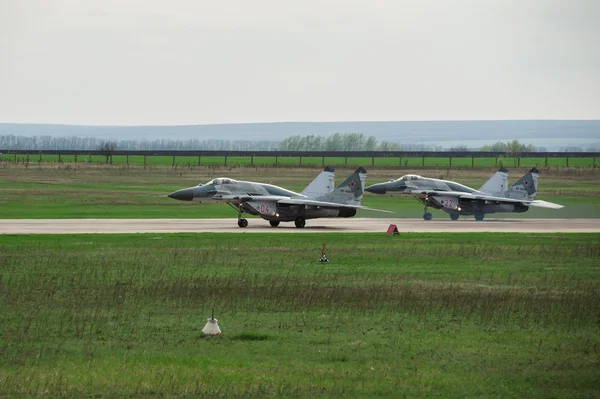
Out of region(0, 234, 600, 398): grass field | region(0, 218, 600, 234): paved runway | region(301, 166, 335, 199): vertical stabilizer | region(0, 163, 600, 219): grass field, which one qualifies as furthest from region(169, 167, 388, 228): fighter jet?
region(0, 234, 600, 398): grass field

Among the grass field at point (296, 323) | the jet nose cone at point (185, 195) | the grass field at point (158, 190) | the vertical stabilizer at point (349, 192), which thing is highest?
the vertical stabilizer at point (349, 192)

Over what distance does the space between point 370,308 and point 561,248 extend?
19.0 metres

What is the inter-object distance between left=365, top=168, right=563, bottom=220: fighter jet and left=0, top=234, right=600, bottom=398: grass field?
25496 mm

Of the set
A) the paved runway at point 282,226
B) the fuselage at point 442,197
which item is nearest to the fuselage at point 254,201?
the paved runway at point 282,226

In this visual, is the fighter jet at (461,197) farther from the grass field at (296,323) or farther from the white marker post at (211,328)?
the white marker post at (211,328)

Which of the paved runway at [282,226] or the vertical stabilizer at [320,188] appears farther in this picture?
the vertical stabilizer at [320,188]

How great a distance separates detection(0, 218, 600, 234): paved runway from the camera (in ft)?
166

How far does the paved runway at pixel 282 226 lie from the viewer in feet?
166

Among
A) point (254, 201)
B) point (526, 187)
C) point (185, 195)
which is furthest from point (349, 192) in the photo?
point (526, 187)

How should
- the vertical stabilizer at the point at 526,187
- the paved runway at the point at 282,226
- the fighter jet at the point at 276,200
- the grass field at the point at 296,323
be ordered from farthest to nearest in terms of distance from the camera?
the vertical stabilizer at the point at 526,187 < the fighter jet at the point at 276,200 < the paved runway at the point at 282,226 < the grass field at the point at 296,323

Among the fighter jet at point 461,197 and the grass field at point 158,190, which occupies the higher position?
the fighter jet at point 461,197

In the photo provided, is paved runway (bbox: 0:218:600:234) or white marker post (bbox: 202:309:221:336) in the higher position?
white marker post (bbox: 202:309:221:336)

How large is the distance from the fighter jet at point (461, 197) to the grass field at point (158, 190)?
2721 millimetres

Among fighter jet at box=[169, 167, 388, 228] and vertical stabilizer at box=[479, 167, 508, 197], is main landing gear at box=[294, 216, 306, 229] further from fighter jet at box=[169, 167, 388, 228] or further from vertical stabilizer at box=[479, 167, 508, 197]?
vertical stabilizer at box=[479, 167, 508, 197]
